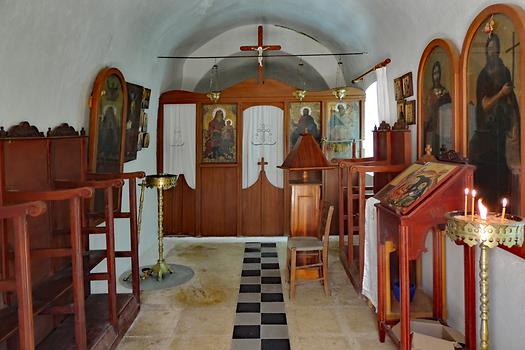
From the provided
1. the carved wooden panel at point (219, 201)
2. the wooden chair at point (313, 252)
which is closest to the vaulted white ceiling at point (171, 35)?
the carved wooden panel at point (219, 201)

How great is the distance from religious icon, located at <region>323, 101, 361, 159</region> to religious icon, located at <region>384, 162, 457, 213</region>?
3674mm

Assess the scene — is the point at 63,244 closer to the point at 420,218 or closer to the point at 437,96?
the point at 420,218

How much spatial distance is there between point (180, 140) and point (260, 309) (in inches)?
139

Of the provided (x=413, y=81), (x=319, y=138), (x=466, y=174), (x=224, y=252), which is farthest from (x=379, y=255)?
(x=319, y=138)

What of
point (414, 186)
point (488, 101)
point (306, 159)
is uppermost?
point (488, 101)

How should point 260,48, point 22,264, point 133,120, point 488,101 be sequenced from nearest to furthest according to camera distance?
1. point 22,264
2. point 488,101
3. point 133,120
4. point 260,48

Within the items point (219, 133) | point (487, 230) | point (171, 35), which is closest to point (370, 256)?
point (487, 230)

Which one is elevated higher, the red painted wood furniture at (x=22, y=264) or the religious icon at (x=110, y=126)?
the religious icon at (x=110, y=126)

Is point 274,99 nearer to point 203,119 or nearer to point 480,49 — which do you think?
point 203,119

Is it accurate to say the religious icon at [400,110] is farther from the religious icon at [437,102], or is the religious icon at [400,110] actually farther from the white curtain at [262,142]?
the white curtain at [262,142]

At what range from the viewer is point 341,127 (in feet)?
22.6

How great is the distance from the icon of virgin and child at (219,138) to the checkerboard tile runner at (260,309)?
5.59 ft

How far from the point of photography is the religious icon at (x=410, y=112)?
167 inches

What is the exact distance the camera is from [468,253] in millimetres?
3008
